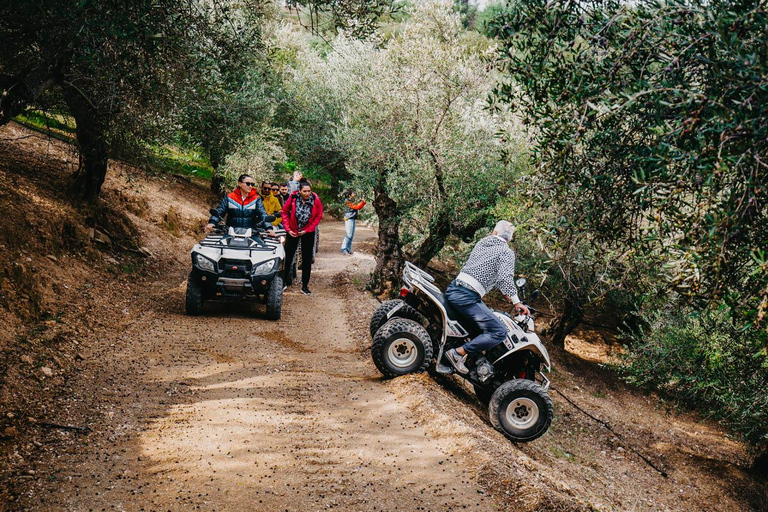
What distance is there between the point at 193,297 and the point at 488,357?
4.97 m

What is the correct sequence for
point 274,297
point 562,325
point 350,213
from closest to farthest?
point 274,297 < point 350,213 < point 562,325

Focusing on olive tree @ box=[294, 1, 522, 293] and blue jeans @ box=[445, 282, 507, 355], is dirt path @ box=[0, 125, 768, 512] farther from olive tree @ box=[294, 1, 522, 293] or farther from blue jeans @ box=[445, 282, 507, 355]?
olive tree @ box=[294, 1, 522, 293]

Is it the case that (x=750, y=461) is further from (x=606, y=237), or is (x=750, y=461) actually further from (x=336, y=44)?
(x=336, y=44)

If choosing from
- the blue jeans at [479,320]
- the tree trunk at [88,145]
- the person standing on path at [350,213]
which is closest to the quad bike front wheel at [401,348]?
the blue jeans at [479,320]

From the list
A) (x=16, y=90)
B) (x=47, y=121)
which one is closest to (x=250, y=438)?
(x=16, y=90)

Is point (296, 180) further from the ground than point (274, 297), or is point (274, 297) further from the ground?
point (296, 180)

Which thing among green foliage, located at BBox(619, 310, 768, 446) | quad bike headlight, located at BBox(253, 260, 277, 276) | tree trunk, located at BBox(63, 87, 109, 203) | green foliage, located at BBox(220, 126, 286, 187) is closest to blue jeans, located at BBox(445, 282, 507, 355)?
green foliage, located at BBox(619, 310, 768, 446)

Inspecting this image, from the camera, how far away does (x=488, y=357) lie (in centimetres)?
706

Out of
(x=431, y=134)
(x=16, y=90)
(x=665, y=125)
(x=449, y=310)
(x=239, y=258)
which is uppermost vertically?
(x=431, y=134)

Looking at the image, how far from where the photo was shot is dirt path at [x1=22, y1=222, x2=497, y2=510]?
4.52 metres

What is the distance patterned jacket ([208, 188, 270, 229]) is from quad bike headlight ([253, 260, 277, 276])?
3.36ft

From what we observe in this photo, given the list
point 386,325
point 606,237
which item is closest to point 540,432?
point 386,325

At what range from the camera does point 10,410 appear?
546cm

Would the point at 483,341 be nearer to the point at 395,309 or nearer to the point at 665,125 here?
the point at 395,309
